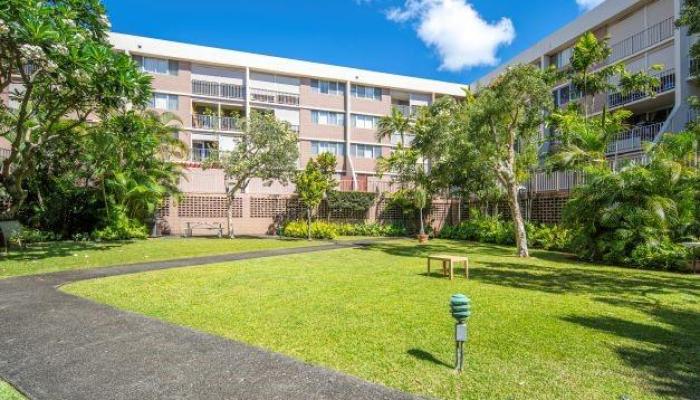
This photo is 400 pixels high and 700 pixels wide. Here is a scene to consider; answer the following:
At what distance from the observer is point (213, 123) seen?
3475cm

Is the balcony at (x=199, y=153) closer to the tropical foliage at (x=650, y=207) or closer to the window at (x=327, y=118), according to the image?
the window at (x=327, y=118)

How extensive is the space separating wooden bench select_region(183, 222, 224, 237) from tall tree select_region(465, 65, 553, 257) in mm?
15543

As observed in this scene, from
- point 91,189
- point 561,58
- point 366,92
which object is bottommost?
point 91,189

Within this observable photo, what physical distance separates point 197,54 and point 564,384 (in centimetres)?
3525

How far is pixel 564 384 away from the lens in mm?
4328

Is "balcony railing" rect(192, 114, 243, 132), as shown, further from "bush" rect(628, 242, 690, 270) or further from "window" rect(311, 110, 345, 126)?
"bush" rect(628, 242, 690, 270)

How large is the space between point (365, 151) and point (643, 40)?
21472 mm

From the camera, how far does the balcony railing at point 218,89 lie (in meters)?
34.6

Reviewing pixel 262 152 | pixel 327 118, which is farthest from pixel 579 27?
pixel 262 152

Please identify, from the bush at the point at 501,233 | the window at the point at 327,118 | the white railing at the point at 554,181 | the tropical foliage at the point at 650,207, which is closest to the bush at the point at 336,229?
the bush at the point at 501,233

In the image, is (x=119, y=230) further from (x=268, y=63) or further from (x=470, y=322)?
(x=268, y=63)

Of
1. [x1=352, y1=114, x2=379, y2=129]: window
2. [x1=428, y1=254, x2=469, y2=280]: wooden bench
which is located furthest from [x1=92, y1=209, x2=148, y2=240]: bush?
[x1=352, y1=114, x2=379, y2=129]: window

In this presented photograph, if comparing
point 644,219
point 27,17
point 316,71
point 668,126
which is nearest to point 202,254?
point 27,17

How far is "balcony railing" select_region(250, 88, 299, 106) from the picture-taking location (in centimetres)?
3597
